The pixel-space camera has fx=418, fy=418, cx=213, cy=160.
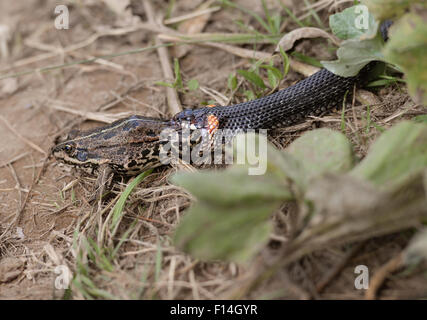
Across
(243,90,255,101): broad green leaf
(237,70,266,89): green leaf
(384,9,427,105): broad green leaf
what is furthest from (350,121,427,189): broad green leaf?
(243,90,255,101): broad green leaf

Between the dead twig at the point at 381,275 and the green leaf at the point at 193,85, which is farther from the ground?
the green leaf at the point at 193,85

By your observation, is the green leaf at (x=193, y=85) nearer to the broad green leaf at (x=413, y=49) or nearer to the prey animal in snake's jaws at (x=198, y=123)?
the prey animal in snake's jaws at (x=198, y=123)

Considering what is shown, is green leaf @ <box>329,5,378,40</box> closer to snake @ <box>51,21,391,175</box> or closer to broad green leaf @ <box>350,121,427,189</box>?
snake @ <box>51,21,391,175</box>

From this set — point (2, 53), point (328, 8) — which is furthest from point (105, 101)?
point (328, 8)

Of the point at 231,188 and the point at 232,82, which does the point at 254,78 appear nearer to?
the point at 232,82

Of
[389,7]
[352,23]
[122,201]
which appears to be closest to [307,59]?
[352,23]

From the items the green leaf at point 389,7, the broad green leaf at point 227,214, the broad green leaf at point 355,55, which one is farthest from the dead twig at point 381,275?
the broad green leaf at point 355,55

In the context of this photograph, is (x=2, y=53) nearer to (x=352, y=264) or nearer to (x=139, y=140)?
(x=139, y=140)
